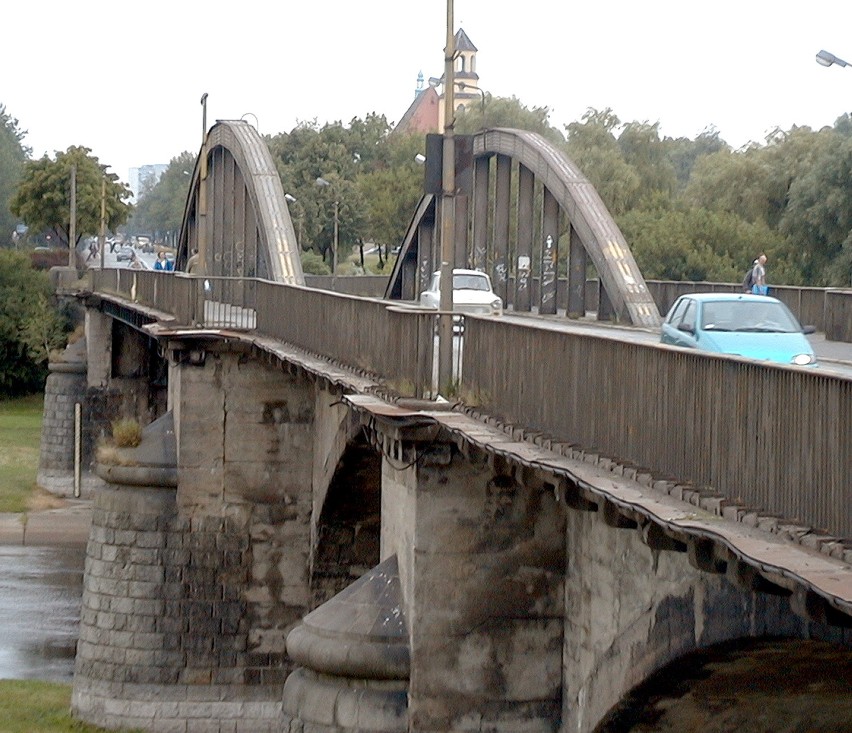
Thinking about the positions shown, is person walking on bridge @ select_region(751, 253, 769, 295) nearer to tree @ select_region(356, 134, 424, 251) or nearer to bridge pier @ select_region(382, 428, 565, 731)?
bridge pier @ select_region(382, 428, 565, 731)

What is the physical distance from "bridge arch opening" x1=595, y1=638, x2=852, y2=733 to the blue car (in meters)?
5.99

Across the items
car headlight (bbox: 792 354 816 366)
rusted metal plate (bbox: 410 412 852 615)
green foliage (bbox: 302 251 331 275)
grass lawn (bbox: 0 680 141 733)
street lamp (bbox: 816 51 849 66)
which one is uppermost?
street lamp (bbox: 816 51 849 66)

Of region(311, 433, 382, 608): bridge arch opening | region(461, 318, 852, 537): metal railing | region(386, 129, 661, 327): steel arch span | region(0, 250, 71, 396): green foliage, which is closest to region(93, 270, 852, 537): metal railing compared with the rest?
region(461, 318, 852, 537): metal railing

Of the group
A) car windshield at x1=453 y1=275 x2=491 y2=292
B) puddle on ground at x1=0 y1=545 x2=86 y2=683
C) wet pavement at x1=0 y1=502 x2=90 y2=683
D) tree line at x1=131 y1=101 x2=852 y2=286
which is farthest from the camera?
tree line at x1=131 y1=101 x2=852 y2=286

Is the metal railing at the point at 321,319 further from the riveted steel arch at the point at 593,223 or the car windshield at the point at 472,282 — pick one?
the riveted steel arch at the point at 593,223

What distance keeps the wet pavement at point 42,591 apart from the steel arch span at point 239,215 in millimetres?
8423

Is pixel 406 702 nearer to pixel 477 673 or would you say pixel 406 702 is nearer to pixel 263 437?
pixel 477 673

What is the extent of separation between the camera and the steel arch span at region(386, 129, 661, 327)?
3541 centimetres

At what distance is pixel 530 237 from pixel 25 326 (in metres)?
43.4

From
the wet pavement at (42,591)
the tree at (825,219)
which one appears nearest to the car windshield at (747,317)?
the wet pavement at (42,591)

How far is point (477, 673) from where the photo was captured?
16359 millimetres

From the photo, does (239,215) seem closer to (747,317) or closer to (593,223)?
(593,223)

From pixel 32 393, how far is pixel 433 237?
42798 mm

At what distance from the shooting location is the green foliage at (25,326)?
81.1 m
